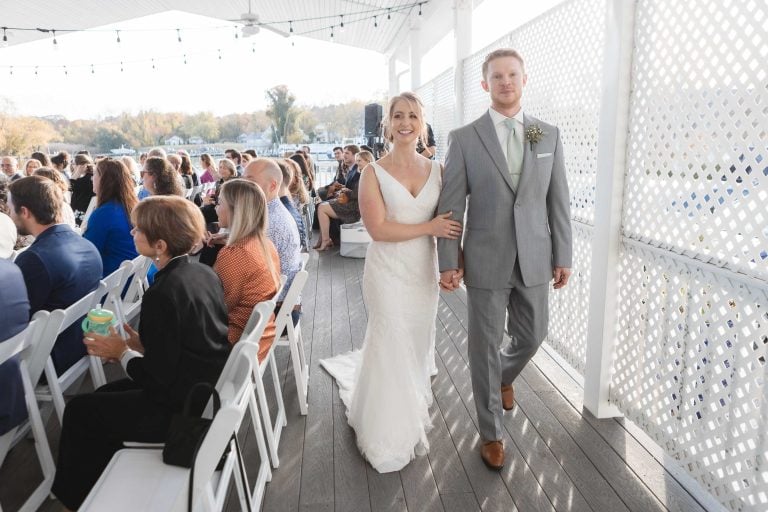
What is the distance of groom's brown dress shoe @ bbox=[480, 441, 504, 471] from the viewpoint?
250cm

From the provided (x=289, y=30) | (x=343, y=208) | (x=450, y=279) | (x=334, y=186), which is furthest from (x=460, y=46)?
(x=289, y=30)

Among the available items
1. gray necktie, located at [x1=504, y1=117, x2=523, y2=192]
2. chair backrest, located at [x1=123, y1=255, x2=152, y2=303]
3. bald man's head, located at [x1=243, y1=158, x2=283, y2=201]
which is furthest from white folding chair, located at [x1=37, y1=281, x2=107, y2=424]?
gray necktie, located at [x1=504, y1=117, x2=523, y2=192]

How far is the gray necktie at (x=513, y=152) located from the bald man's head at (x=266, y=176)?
165 centimetres

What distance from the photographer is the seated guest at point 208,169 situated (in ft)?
34.1

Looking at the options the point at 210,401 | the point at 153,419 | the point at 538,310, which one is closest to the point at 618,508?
the point at 538,310

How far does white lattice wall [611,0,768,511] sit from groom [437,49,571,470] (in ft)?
1.47

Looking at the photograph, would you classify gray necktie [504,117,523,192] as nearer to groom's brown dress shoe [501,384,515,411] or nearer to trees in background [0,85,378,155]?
groom's brown dress shoe [501,384,515,411]

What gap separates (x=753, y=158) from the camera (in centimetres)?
191

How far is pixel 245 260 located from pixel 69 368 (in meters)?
1.12

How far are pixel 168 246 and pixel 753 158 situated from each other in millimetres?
2123

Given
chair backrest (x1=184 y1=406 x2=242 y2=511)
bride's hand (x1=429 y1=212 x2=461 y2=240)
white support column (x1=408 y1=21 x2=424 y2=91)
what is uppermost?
white support column (x1=408 y1=21 x2=424 y2=91)

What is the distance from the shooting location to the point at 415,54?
39.2 ft

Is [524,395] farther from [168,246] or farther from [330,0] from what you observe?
[330,0]

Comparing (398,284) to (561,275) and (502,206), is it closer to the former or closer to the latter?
(502,206)
